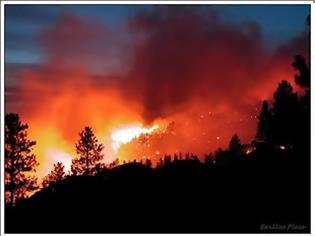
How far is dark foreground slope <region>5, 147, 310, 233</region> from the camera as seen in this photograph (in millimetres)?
Result: 18812

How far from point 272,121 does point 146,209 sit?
30.6 ft

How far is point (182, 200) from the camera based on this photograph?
880 inches

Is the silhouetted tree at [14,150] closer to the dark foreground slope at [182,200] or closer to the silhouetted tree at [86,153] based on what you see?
the dark foreground slope at [182,200]

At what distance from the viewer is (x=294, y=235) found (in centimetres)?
1520

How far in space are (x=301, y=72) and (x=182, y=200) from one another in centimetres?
841

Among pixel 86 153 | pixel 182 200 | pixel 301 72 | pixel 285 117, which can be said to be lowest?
pixel 182 200

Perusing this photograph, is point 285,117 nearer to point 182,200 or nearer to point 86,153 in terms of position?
point 182,200

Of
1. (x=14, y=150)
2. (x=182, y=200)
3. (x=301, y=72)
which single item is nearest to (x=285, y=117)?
(x=301, y=72)

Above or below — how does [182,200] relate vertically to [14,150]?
below

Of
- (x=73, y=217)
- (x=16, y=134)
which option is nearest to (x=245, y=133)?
(x=16, y=134)

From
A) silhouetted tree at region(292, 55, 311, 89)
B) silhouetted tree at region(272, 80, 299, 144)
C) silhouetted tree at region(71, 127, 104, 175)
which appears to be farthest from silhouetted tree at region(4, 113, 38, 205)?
silhouetted tree at region(292, 55, 311, 89)

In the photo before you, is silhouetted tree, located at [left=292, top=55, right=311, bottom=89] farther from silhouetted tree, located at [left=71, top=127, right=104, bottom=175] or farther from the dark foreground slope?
silhouetted tree, located at [left=71, top=127, right=104, bottom=175]

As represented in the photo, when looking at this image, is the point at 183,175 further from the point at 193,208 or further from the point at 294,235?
the point at 294,235

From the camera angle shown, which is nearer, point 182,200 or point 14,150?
point 182,200
